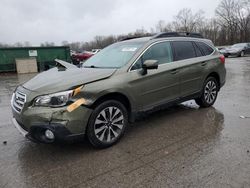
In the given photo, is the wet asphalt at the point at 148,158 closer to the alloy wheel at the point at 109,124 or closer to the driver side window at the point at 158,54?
the alloy wheel at the point at 109,124

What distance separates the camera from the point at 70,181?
2953 mm

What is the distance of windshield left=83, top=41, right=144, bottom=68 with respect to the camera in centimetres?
428

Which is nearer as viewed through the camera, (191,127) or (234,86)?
(191,127)

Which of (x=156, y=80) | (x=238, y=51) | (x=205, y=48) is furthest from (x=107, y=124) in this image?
(x=238, y=51)

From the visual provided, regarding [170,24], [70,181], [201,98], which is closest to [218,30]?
[170,24]

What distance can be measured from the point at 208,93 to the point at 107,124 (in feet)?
9.90

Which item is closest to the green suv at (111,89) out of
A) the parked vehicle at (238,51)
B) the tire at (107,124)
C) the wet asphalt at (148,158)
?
the tire at (107,124)

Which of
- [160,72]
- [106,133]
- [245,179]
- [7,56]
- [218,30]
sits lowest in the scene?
[245,179]

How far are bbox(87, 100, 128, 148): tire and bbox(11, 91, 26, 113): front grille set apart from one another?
988mm

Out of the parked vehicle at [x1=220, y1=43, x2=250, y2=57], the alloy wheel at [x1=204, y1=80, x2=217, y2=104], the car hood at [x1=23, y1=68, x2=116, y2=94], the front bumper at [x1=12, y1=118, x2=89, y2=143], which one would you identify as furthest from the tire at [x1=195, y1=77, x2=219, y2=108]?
the parked vehicle at [x1=220, y1=43, x2=250, y2=57]

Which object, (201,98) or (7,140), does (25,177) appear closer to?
(7,140)

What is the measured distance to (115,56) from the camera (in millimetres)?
4617

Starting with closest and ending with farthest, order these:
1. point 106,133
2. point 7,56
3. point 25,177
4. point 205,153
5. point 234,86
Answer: point 25,177, point 205,153, point 106,133, point 234,86, point 7,56

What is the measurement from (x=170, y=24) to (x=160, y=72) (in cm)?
7474
